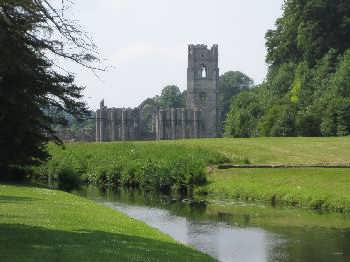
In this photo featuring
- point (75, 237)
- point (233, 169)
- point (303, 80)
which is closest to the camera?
point (75, 237)

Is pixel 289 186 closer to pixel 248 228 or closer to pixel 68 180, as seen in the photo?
pixel 248 228

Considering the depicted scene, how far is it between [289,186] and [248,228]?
11.9 meters

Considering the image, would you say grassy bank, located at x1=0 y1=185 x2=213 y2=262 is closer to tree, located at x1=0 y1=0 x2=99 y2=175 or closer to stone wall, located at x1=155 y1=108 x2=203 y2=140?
tree, located at x1=0 y1=0 x2=99 y2=175

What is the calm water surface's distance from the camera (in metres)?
24.7

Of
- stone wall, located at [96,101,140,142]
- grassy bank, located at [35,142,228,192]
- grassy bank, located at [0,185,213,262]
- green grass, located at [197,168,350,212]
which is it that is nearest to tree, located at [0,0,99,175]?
grassy bank, located at [0,185,213,262]

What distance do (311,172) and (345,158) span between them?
29.1 ft

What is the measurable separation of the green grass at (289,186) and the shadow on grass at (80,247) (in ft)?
58.2

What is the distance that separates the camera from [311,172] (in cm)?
4425

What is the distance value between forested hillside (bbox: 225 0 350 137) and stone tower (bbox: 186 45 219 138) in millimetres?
39979

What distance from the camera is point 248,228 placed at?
3081 cm

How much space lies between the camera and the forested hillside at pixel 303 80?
77.2 metres

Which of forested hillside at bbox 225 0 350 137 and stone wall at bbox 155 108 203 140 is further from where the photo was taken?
stone wall at bbox 155 108 203 140

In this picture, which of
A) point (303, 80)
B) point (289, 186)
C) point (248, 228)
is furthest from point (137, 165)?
point (303, 80)

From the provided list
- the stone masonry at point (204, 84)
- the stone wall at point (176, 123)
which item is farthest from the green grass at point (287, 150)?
the stone masonry at point (204, 84)
